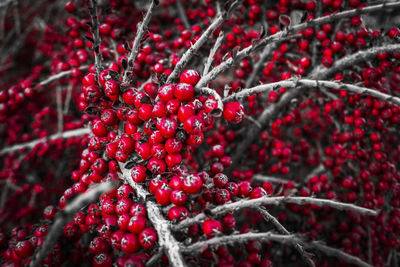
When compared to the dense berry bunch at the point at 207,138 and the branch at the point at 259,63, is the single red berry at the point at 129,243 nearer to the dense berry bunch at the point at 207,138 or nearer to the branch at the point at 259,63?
the dense berry bunch at the point at 207,138

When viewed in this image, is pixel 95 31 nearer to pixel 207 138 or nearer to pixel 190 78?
pixel 190 78

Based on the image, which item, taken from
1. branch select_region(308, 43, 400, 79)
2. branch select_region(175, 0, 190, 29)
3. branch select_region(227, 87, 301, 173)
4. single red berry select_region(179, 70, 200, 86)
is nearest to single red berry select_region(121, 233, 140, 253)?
single red berry select_region(179, 70, 200, 86)

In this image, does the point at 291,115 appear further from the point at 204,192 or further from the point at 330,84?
the point at 204,192

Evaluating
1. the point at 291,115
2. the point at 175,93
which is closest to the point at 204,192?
the point at 175,93

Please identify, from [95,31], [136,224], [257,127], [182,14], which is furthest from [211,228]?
[182,14]

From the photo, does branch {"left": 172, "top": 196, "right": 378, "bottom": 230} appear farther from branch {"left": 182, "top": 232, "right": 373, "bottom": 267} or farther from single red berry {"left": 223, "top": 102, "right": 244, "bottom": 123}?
single red berry {"left": 223, "top": 102, "right": 244, "bottom": 123}

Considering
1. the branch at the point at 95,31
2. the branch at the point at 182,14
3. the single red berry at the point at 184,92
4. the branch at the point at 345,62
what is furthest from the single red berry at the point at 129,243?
the branch at the point at 182,14

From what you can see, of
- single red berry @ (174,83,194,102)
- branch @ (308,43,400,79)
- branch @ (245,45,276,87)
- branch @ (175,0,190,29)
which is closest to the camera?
single red berry @ (174,83,194,102)
